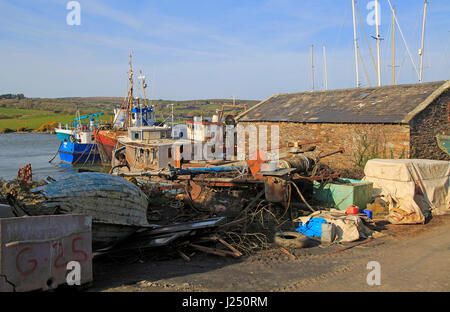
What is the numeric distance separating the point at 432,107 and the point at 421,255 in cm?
969

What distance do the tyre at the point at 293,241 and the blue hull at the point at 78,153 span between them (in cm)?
3037

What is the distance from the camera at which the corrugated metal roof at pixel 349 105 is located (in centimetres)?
1600

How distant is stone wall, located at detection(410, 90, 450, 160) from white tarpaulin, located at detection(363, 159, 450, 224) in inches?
101

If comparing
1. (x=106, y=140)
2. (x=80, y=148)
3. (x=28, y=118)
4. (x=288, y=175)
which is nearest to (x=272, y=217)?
(x=288, y=175)

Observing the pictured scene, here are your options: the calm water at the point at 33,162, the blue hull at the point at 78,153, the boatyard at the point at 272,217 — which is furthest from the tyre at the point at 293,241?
the blue hull at the point at 78,153

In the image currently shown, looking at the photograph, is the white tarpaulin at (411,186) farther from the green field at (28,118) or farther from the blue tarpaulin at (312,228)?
the green field at (28,118)

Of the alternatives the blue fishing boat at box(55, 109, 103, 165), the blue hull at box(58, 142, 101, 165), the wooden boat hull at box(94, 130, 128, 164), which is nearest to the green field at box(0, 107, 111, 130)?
the blue fishing boat at box(55, 109, 103, 165)

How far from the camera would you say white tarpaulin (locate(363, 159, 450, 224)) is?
11117mm

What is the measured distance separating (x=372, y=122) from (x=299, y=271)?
10.6m

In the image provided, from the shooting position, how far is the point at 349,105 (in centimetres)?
1869

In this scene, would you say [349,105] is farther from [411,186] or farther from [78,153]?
Result: [78,153]

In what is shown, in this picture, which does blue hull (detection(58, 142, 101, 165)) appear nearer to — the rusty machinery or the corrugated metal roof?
the corrugated metal roof

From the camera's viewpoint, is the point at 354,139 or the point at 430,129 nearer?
the point at 430,129

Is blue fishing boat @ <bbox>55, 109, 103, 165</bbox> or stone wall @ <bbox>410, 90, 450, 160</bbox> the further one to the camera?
blue fishing boat @ <bbox>55, 109, 103, 165</bbox>
